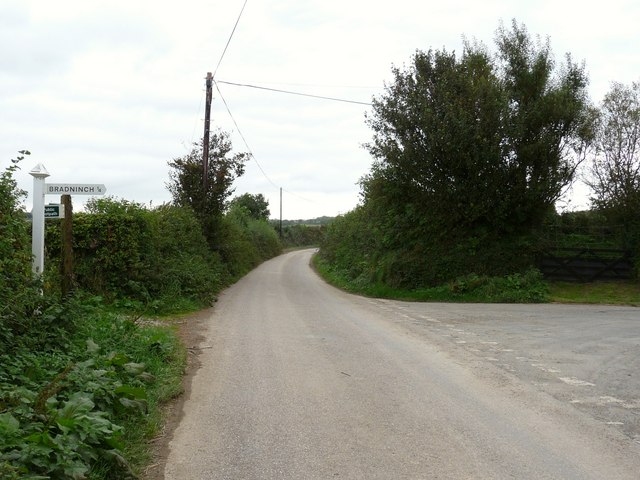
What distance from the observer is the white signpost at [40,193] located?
8.98 meters

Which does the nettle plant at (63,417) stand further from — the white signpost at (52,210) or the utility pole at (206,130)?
the utility pole at (206,130)

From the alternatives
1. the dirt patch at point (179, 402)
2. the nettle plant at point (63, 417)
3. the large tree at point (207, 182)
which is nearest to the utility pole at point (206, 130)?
the large tree at point (207, 182)

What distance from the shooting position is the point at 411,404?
666cm

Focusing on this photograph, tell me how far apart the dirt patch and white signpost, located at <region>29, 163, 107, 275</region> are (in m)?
2.83

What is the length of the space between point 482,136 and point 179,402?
56.9 feet

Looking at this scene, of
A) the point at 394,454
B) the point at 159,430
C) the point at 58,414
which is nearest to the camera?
the point at 58,414

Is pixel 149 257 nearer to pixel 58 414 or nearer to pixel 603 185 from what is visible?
pixel 58 414

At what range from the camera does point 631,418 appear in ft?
20.4

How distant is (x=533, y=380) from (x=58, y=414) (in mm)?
6056

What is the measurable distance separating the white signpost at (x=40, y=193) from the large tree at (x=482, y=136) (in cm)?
1495

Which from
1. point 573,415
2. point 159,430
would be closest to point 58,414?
point 159,430

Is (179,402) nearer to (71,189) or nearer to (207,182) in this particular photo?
(71,189)

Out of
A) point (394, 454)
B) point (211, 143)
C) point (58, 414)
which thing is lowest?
point (394, 454)

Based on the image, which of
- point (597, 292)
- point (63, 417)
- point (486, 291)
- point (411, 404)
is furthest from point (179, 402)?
point (597, 292)
